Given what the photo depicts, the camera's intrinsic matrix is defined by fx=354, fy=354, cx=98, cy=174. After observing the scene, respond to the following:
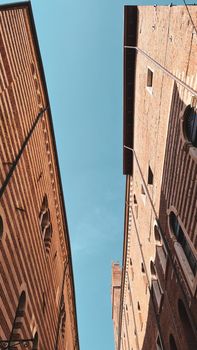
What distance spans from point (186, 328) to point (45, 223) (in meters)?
5.25

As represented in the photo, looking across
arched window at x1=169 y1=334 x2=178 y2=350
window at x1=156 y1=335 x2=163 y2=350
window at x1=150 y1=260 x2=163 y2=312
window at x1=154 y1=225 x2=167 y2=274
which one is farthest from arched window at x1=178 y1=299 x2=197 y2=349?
window at x1=156 y1=335 x2=163 y2=350

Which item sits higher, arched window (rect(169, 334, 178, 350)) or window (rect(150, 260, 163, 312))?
window (rect(150, 260, 163, 312))

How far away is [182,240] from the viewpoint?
9.84m

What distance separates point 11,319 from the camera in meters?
7.04

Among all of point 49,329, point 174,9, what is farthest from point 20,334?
point 174,9

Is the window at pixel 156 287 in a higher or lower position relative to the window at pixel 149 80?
lower

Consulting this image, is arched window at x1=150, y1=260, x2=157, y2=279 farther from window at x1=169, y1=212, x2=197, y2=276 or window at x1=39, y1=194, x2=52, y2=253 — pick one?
window at x1=39, y1=194, x2=52, y2=253

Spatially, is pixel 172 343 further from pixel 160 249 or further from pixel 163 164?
pixel 163 164

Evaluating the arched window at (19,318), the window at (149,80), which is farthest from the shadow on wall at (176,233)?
the arched window at (19,318)

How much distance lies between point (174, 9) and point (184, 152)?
3598 millimetres

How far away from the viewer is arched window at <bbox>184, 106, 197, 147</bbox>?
27.7ft

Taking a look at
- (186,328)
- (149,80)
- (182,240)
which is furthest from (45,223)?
(149,80)

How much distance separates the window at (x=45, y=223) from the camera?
36.6ft

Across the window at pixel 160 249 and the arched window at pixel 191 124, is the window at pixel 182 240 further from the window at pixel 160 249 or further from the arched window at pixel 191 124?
the arched window at pixel 191 124
